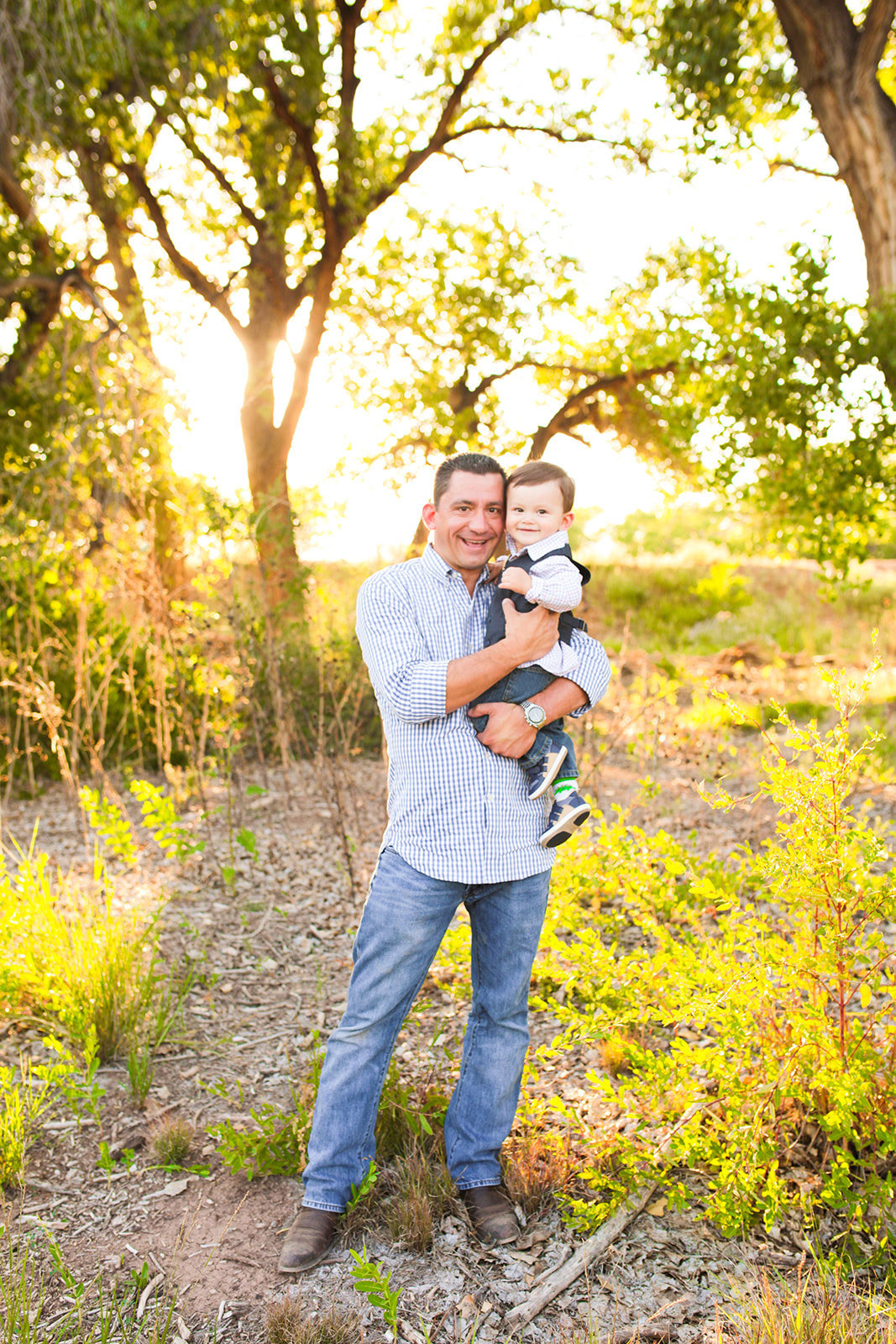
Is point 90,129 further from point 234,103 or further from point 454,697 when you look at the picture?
point 454,697

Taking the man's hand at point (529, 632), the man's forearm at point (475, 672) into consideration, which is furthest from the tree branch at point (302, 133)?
the man's forearm at point (475, 672)

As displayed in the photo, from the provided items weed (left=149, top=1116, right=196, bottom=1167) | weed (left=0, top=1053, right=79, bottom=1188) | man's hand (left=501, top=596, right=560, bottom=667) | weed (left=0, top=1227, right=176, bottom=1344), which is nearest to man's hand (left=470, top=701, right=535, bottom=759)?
man's hand (left=501, top=596, right=560, bottom=667)

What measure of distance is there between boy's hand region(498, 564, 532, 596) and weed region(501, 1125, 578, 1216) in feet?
4.75

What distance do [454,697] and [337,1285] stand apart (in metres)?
1.37

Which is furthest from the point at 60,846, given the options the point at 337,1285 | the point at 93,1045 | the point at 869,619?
the point at 869,619

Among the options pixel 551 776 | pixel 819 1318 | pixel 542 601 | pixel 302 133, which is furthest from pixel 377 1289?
pixel 302 133

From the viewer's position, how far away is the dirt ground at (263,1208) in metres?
2.08

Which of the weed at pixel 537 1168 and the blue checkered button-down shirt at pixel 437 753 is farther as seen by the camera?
the weed at pixel 537 1168

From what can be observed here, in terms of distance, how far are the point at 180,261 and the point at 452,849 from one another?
343 inches

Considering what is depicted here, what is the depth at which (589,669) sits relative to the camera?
235cm

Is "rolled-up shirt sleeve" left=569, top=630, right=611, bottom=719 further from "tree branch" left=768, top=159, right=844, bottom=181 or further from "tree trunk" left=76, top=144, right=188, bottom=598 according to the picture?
"tree branch" left=768, top=159, right=844, bottom=181

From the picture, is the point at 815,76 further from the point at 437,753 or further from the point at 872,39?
the point at 437,753

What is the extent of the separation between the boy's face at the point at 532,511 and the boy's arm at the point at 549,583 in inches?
3.4

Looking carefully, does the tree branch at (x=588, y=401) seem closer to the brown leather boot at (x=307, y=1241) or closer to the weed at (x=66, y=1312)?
the brown leather boot at (x=307, y=1241)
